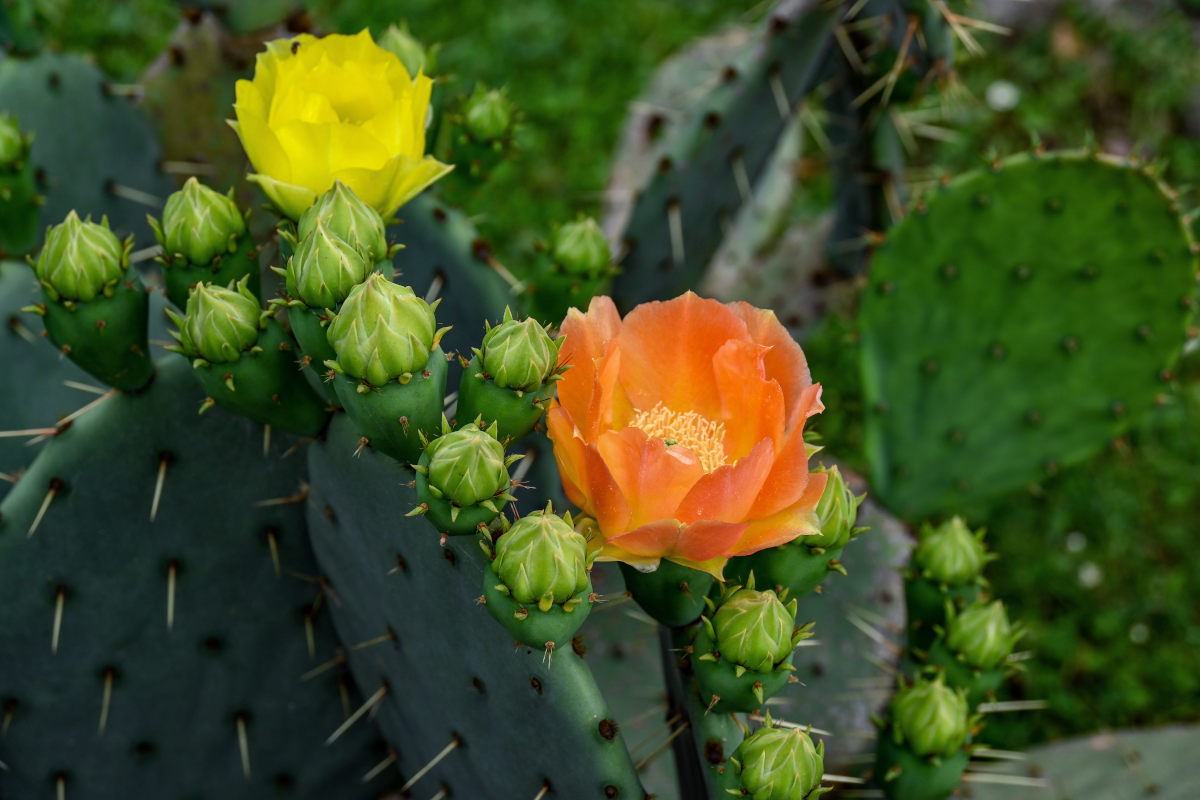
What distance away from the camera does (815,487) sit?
745mm

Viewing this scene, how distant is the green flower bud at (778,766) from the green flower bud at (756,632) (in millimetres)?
49

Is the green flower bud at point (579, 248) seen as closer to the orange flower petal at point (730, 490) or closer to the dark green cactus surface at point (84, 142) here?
the orange flower petal at point (730, 490)

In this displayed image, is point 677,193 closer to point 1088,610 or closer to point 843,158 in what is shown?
point 843,158

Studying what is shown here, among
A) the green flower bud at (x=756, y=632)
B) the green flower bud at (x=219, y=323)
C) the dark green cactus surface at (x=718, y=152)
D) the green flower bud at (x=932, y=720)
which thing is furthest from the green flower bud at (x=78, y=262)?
the dark green cactus surface at (x=718, y=152)

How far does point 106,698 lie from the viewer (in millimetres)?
1124

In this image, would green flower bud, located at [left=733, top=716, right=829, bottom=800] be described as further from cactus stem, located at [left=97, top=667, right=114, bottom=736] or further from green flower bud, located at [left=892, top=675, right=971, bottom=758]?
cactus stem, located at [left=97, top=667, right=114, bottom=736]

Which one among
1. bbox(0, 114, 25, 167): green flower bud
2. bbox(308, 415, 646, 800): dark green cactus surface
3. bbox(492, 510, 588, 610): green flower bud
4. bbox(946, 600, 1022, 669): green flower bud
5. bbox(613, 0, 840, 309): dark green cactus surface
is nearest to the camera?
bbox(492, 510, 588, 610): green flower bud

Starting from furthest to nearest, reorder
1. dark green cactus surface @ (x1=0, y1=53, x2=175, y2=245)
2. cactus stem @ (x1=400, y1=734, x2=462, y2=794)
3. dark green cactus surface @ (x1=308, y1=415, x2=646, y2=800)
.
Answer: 1. dark green cactus surface @ (x1=0, y1=53, x2=175, y2=245)
2. cactus stem @ (x1=400, y1=734, x2=462, y2=794)
3. dark green cactus surface @ (x1=308, y1=415, x2=646, y2=800)

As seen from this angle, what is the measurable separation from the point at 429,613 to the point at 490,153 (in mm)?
554

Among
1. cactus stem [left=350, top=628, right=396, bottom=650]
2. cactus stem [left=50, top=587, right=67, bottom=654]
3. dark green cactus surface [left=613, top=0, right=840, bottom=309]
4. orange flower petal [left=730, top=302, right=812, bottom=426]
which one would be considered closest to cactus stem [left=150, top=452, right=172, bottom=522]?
cactus stem [left=50, top=587, right=67, bottom=654]

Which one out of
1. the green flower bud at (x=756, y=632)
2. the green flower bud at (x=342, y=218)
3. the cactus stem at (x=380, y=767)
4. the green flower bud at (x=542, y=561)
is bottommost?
the cactus stem at (x=380, y=767)

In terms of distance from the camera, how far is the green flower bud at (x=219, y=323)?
78cm

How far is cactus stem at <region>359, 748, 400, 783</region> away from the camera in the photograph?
1204 mm

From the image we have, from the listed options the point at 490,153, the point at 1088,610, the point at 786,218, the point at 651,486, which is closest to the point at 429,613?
the point at 651,486
